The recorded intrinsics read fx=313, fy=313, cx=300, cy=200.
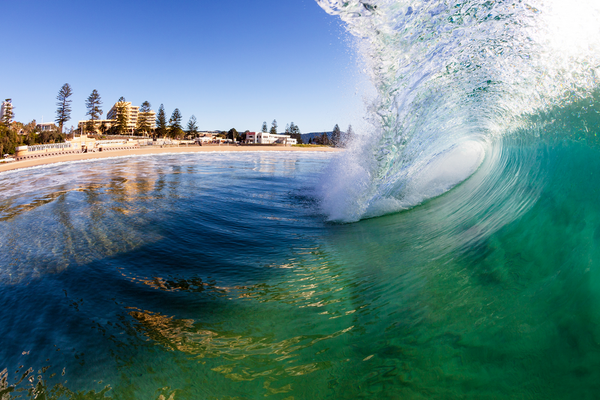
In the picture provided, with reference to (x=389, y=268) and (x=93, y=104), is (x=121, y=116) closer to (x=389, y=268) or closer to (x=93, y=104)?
(x=93, y=104)

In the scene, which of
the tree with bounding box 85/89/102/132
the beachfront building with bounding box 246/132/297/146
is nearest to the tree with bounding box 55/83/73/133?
the tree with bounding box 85/89/102/132

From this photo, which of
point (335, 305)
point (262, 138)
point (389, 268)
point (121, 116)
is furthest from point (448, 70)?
point (262, 138)

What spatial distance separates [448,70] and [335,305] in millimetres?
4713

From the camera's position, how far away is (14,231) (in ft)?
22.3

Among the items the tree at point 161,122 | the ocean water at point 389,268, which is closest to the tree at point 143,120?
the tree at point 161,122

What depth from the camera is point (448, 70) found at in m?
5.66

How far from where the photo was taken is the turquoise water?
2.36 m

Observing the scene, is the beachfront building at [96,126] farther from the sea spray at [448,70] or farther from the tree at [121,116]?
the sea spray at [448,70]

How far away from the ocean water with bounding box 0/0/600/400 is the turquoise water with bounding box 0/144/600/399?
0.02 m

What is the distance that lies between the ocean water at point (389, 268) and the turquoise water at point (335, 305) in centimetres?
2

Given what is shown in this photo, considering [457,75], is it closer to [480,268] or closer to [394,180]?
[394,180]

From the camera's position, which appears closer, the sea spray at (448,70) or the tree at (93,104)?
the sea spray at (448,70)

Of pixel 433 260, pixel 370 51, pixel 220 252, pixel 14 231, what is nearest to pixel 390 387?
pixel 433 260

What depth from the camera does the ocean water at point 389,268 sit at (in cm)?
245
